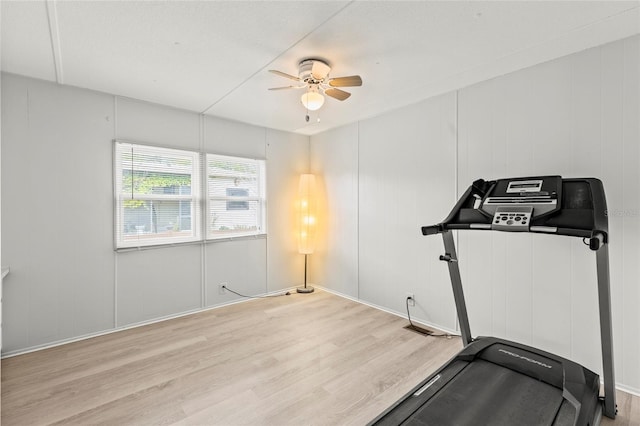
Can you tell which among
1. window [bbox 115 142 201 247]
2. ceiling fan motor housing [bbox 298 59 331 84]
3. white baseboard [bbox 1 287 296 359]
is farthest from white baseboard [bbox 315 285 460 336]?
ceiling fan motor housing [bbox 298 59 331 84]

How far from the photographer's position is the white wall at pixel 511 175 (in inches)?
85.5

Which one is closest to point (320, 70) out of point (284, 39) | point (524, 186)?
point (284, 39)

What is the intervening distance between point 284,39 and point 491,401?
8.94ft

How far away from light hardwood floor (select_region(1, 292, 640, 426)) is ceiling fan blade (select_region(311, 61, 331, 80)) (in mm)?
2482

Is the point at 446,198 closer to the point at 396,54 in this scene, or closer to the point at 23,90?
→ the point at 396,54

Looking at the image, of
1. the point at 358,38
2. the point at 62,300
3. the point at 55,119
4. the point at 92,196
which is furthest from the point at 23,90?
the point at 358,38

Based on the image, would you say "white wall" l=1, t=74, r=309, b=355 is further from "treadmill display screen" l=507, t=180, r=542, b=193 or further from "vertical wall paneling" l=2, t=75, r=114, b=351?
"treadmill display screen" l=507, t=180, r=542, b=193

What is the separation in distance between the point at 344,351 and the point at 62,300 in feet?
9.30

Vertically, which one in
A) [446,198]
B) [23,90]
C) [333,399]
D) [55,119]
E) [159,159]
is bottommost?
Result: [333,399]

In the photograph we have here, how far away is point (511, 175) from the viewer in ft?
8.89

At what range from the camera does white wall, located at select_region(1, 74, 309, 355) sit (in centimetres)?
276

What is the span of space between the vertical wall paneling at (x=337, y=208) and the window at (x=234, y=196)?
975 mm

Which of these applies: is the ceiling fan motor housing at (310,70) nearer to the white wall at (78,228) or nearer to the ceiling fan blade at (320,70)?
the ceiling fan blade at (320,70)

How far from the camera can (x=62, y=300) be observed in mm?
2979
